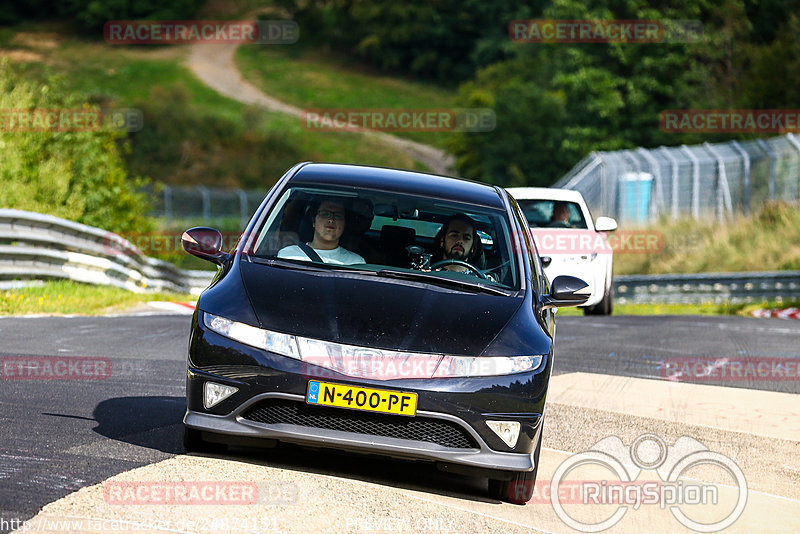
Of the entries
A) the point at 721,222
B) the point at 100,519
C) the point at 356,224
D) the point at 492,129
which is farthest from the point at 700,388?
the point at 492,129

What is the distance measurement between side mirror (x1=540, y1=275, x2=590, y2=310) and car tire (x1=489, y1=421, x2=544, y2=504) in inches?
38.1

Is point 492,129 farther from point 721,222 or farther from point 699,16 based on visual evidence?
point 721,222

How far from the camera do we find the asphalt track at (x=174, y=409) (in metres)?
6.04

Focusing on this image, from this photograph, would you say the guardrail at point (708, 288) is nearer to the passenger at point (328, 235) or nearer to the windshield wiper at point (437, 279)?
the passenger at point (328, 235)

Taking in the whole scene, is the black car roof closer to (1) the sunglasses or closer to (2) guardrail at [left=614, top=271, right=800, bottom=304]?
(1) the sunglasses

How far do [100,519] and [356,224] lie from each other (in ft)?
8.89

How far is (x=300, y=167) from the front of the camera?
Result: 25.0 feet

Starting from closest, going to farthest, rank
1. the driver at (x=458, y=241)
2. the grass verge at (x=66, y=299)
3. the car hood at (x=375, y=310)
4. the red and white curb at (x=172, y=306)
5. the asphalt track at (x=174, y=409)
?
the car hood at (x=375, y=310), the asphalt track at (x=174, y=409), the driver at (x=458, y=241), the grass verge at (x=66, y=299), the red and white curb at (x=172, y=306)

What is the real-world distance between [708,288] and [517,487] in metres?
18.0

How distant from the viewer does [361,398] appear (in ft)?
18.7

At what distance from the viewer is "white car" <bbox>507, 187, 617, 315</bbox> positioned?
1565 cm

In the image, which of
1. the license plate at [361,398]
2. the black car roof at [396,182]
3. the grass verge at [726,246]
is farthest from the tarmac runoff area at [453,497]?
the grass verge at [726,246]

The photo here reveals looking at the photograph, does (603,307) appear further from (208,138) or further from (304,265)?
(208,138)

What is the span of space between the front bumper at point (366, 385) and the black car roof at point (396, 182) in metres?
1.63
